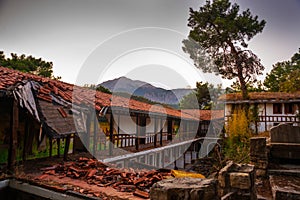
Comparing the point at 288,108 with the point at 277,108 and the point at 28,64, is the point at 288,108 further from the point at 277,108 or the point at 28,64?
the point at 28,64

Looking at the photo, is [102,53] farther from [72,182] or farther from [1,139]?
[72,182]

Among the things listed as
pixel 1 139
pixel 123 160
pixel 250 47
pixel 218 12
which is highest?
pixel 218 12

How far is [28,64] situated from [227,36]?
1868 centimetres

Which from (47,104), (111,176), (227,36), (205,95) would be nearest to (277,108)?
(227,36)

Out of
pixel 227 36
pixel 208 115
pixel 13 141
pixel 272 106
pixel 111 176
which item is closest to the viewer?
pixel 111 176

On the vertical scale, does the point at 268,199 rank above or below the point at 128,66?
below

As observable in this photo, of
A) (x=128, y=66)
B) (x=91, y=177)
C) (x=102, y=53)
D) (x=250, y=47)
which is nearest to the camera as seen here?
(x=91, y=177)

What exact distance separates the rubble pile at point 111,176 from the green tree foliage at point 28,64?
693 inches

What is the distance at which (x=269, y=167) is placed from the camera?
6.55m

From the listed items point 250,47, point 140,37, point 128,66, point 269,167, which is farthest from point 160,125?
point 269,167

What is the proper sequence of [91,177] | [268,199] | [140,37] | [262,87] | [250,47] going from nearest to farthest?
[268,199], [91,177], [140,37], [250,47], [262,87]

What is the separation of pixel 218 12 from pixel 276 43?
8.34 meters

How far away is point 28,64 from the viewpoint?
71.4ft

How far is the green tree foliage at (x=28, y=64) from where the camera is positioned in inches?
776
